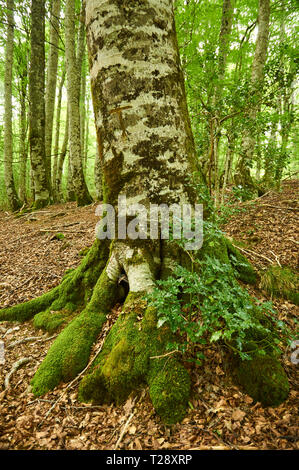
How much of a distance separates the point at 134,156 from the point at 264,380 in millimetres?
2332

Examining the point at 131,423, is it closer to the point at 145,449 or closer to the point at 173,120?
the point at 145,449

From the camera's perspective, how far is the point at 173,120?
97.0 inches

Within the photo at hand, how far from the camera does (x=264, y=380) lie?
1912 millimetres

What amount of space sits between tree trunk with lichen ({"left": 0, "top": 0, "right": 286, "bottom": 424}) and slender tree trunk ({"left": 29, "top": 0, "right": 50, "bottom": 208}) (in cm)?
711

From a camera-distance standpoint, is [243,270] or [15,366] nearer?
[15,366]

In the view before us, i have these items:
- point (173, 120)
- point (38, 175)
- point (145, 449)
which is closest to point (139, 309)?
point (145, 449)

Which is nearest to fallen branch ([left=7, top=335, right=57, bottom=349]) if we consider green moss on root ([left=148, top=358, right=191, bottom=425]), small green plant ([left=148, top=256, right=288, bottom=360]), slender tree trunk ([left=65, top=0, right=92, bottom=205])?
green moss on root ([left=148, top=358, right=191, bottom=425])

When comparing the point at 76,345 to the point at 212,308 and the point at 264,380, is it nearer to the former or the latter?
the point at 212,308

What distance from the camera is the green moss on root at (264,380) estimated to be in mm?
1870

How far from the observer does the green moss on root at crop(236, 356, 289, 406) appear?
187cm

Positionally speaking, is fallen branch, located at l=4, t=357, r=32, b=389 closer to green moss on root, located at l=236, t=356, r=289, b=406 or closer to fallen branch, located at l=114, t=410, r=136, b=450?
fallen branch, located at l=114, t=410, r=136, b=450

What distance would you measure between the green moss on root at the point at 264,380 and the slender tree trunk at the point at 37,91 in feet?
30.3

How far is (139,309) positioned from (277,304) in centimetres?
168

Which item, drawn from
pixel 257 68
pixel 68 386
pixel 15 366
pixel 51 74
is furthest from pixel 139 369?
pixel 51 74
